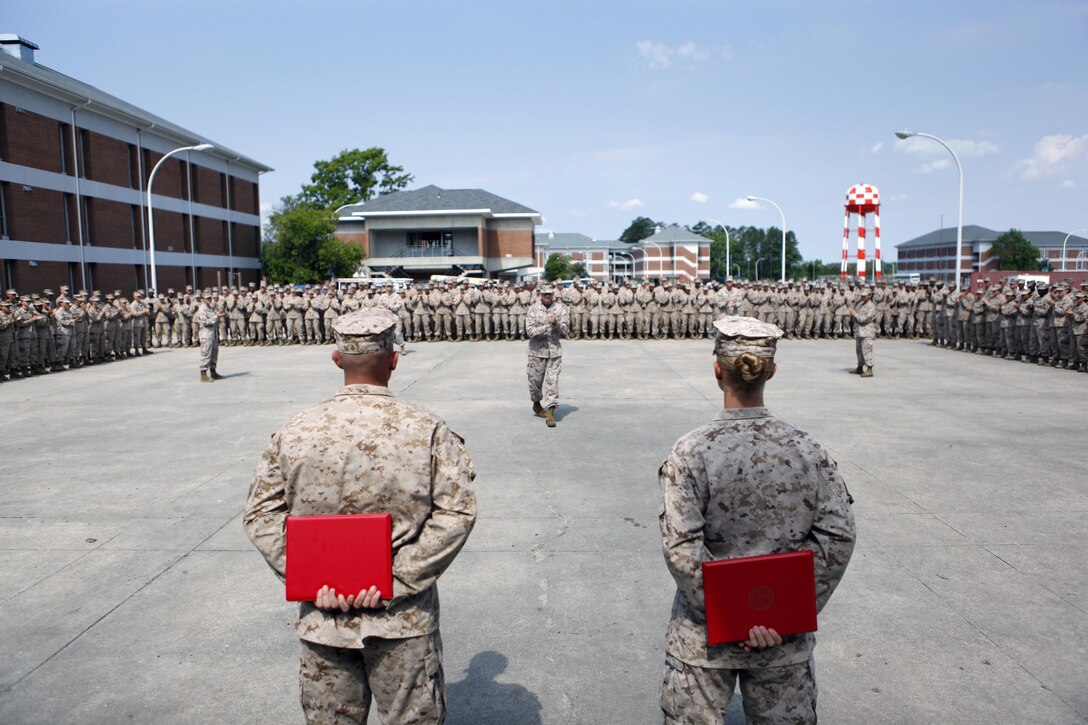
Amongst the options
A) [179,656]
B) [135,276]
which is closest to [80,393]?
[179,656]

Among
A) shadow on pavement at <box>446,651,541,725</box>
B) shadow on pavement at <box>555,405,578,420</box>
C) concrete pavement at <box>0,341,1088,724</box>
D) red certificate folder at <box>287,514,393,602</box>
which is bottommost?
shadow on pavement at <box>446,651,541,725</box>

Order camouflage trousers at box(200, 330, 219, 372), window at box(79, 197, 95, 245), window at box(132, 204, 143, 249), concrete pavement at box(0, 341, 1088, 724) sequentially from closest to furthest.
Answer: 1. concrete pavement at box(0, 341, 1088, 724)
2. camouflage trousers at box(200, 330, 219, 372)
3. window at box(79, 197, 95, 245)
4. window at box(132, 204, 143, 249)

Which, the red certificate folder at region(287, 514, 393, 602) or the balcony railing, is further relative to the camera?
the balcony railing

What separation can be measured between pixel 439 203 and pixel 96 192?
78.4 feet

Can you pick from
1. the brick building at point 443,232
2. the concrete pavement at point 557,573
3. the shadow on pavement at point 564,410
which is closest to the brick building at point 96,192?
the brick building at point 443,232

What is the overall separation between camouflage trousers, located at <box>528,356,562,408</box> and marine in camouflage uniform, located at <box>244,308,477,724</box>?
8182 mm

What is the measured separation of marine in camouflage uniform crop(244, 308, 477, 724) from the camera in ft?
8.96

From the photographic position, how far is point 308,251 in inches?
1870

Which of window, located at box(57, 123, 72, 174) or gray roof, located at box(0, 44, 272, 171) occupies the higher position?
gray roof, located at box(0, 44, 272, 171)

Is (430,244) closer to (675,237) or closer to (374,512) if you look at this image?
(374,512)

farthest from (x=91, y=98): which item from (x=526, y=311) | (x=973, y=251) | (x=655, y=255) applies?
(x=973, y=251)

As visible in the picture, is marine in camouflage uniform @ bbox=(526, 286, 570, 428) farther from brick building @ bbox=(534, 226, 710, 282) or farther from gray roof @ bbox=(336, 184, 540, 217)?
brick building @ bbox=(534, 226, 710, 282)

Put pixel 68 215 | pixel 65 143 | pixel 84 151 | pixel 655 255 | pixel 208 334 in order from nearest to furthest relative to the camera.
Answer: pixel 208 334 < pixel 65 143 < pixel 68 215 < pixel 84 151 < pixel 655 255

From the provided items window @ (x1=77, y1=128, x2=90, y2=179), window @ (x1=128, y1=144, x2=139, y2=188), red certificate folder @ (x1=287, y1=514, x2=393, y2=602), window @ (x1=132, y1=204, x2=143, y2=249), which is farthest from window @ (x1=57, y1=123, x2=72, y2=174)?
red certificate folder @ (x1=287, y1=514, x2=393, y2=602)
